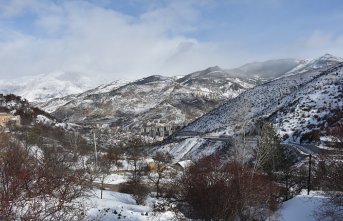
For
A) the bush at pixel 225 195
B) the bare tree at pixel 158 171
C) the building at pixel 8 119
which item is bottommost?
the bare tree at pixel 158 171

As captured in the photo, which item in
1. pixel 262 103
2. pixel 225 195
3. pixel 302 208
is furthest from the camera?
pixel 262 103

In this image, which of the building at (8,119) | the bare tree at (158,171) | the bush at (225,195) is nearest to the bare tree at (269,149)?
the bare tree at (158,171)

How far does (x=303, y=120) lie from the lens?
9338cm

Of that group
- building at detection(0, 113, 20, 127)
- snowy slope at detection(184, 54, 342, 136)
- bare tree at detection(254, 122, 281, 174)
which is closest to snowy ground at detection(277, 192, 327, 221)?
bare tree at detection(254, 122, 281, 174)

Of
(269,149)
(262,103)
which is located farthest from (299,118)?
(262,103)

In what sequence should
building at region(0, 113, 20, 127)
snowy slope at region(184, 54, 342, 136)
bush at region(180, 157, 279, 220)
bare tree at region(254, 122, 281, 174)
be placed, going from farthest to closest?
snowy slope at region(184, 54, 342, 136), building at region(0, 113, 20, 127), bare tree at region(254, 122, 281, 174), bush at region(180, 157, 279, 220)

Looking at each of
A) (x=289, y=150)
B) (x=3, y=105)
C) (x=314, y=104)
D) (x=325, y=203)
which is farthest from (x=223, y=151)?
(x=3, y=105)

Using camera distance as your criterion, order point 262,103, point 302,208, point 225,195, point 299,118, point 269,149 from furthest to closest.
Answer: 1. point 262,103
2. point 299,118
3. point 269,149
4. point 302,208
5. point 225,195

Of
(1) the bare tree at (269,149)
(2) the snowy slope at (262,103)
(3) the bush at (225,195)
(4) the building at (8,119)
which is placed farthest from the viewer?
(2) the snowy slope at (262,103)

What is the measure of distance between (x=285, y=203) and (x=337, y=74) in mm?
102770

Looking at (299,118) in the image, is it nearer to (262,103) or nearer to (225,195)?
(262,103)

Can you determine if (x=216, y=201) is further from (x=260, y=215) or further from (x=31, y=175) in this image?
(x=31, y=175)

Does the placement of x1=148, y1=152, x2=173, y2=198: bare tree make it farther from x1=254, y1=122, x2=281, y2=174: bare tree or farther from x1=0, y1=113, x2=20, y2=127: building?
x1=0, y1=113, x2=20, y2=127: building

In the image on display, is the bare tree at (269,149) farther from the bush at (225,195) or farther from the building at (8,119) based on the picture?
the building at (8,119)
